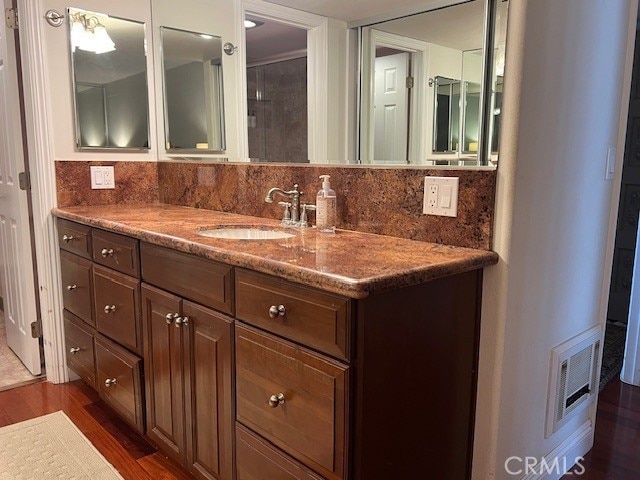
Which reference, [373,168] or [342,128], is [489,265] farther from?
[342,128]

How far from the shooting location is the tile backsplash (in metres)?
1.50

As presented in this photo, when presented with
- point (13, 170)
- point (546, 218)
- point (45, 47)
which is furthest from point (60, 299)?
point (546, 218)

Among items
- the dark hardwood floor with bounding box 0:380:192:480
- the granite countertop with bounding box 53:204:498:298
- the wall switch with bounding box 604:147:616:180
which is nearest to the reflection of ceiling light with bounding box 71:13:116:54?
the granite countertop with bounding box 53:204:498:298

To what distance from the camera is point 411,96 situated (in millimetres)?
1700

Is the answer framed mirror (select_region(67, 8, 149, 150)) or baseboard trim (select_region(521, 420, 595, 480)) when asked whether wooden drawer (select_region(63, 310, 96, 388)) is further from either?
baseboard trim (select_region(521, 420, 595, 480))

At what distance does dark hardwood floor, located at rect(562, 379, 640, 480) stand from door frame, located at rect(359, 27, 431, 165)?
1271 millimetres

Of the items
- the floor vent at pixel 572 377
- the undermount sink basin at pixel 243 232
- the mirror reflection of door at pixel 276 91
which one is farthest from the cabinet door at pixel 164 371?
the floor vent at pixel 572 377

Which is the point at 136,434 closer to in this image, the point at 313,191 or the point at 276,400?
the point at 276,400

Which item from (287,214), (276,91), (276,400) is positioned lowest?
(276,400)

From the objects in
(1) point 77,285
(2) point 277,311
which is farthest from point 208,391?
(1) point 77,285

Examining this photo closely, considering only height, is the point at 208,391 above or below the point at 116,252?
below

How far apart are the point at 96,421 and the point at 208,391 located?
0.96m

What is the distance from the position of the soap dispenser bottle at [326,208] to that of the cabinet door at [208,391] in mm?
512

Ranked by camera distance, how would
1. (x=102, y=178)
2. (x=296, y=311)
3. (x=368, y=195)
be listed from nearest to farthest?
(x=296, y=311) → (x=368, y=195) → (x=102, y=178)
